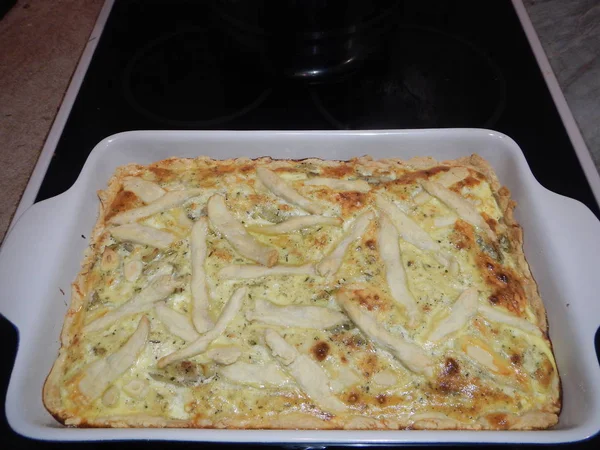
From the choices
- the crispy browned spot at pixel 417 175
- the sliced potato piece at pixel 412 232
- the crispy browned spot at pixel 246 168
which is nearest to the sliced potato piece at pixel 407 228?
the sliced potato piece at pixel 412 232

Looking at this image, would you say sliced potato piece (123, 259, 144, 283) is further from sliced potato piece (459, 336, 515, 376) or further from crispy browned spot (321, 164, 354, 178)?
sliced potato piece (459, 336, 515, 376)

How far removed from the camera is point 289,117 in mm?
1917

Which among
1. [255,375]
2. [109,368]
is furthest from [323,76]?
[109,368]

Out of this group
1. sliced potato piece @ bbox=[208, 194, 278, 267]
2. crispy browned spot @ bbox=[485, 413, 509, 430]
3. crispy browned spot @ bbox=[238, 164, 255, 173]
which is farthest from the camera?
crispy browned spot @ bbox=[238, 164, 255, 173]

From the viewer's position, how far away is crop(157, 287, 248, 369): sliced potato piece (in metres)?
1.25

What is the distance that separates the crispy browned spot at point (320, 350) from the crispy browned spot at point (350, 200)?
419mm

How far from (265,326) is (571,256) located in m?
0.89

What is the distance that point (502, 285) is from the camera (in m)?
1.38

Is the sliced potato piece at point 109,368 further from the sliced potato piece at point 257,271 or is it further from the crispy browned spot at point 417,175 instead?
the crispy browned spot at point 417,175

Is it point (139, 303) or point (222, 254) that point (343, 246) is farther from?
point (139, 303)

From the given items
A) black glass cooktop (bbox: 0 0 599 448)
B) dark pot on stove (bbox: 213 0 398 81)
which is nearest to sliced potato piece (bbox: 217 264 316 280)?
black glass cooktop (bbox: 0 0 599 448)

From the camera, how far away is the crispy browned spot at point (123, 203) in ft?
5.09

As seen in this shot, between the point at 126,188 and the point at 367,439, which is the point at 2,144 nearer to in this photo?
the point at 126,188

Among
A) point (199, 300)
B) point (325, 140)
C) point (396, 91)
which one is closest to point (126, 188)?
point (199, 300)
